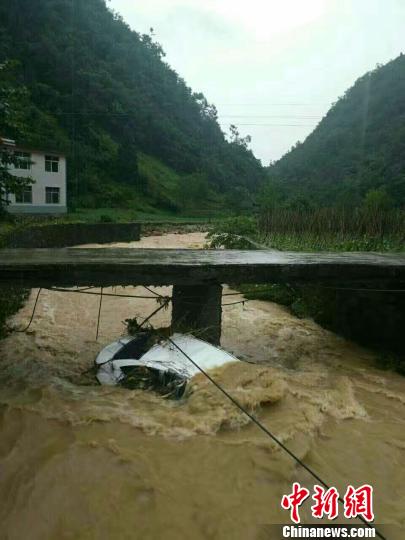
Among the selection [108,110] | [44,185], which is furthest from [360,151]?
[44,185]

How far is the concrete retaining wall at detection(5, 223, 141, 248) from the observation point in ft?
59.3

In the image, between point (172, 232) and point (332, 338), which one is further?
point (172, 232)

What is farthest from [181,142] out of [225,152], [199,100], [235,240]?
[235,240]

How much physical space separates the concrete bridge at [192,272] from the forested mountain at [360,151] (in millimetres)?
25499

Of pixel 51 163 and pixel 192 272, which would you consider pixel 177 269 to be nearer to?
pixel 192 272

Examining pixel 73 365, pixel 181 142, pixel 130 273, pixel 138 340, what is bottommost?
pixel 73 365

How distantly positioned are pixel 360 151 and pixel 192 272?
52418mm

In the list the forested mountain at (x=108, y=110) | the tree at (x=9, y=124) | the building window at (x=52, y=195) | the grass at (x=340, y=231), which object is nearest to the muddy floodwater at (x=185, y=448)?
the tree at (x=9, y=124)

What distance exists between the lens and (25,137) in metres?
10.6

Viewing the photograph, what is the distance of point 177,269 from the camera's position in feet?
20.6

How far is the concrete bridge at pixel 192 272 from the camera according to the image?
19.7 ft

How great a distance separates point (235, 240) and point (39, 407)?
10.8 m

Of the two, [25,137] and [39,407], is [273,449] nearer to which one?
[39,407]

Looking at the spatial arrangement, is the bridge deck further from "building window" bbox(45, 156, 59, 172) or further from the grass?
"building window" bbox(45, 156, 59, 172)
